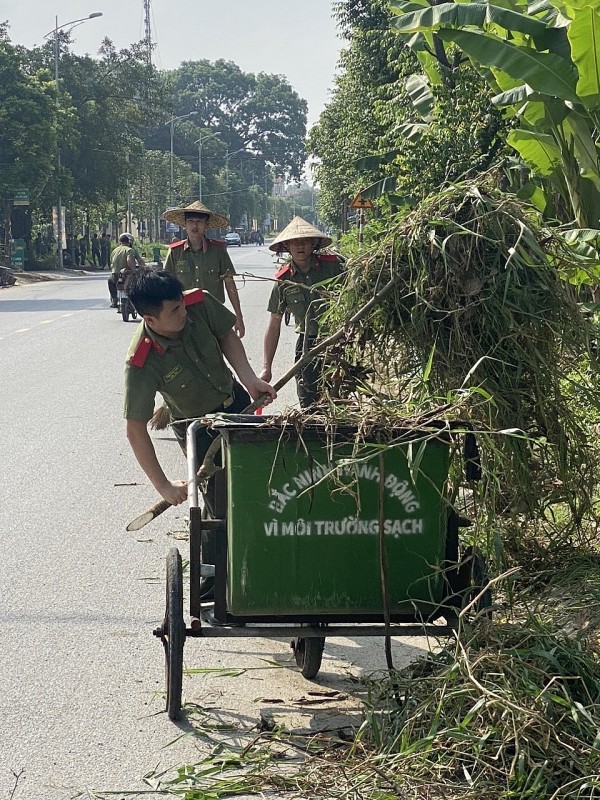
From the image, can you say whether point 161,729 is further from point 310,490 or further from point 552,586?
point 552,586

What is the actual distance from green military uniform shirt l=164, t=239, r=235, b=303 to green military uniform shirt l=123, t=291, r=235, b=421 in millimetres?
3902

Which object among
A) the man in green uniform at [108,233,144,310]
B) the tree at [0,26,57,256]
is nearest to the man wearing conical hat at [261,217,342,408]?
the man in green uniform at [108,233,144,310]

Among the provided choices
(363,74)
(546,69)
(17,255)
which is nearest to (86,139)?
(17,255)

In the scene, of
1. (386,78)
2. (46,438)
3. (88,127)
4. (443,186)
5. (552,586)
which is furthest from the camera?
(88,127)

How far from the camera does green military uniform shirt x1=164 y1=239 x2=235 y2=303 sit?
9.13 m

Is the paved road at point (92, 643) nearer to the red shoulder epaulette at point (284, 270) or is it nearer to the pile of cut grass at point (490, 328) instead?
the pile of cut grass at point (490, 328)

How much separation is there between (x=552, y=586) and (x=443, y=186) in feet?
6.06

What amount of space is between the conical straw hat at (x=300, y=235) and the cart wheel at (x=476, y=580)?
3.23 meters

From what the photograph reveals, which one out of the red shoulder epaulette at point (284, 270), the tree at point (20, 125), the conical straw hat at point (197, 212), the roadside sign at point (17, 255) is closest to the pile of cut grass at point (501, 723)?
Answer: the red shoulder epaulette at point (284, 270)

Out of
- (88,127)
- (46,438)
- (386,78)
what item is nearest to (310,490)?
(46,438)

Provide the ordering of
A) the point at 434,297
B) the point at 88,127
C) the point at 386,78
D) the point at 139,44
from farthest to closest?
the point at 139,44 < the point at 88,127 < the point at 386,78 < the point at 434,297

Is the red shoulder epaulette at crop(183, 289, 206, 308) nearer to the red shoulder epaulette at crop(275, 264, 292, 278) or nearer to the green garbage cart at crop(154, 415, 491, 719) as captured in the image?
the green garbage cart at crop(154, 415, 491, 719)

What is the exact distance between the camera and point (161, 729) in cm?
417

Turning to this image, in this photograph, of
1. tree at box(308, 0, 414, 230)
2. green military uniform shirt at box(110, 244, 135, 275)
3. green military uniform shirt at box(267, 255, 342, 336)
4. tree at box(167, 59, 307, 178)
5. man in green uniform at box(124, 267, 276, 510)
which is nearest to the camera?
man in green uniform at box(124, 267, 276, 510)
